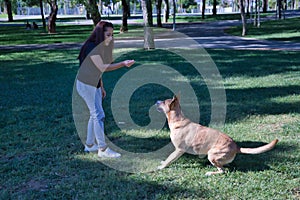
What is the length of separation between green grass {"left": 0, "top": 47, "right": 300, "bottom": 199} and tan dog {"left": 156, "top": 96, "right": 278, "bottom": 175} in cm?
23

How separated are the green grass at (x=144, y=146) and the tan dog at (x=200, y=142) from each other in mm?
225

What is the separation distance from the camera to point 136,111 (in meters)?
7.61

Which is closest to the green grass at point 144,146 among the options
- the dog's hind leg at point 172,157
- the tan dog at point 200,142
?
the dog's hind leg at point 172,157

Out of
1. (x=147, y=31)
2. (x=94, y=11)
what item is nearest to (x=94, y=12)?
(x=94, y=11)

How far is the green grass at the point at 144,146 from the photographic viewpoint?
4.27m

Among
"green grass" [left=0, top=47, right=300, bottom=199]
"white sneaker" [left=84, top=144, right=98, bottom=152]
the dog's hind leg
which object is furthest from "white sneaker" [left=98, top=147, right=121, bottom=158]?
the dog's hind leg

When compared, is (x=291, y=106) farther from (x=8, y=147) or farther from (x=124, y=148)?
(x=8, y=147)

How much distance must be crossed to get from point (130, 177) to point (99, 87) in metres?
1.31

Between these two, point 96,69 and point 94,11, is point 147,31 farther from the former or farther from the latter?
point 96,69

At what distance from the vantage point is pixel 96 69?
16.3 ft

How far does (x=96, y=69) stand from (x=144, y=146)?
4.54 feet

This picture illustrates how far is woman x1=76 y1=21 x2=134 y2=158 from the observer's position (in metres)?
4.84

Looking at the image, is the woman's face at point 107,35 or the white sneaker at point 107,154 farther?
the white sneaker at point 107,154

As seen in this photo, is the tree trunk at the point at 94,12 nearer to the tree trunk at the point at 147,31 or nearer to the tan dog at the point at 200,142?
the tree trunk at the point at 147,31
